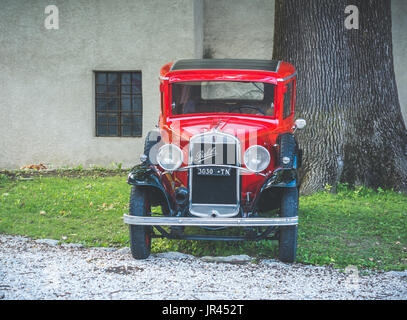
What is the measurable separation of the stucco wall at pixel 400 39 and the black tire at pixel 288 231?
7712 millimetres

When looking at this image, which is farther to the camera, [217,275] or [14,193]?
[14,193]

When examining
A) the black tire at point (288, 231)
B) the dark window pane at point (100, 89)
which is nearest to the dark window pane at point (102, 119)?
the dark window pane at point (100, 89)

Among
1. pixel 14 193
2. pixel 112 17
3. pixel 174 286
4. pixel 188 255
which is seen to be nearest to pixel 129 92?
pixel 112 17

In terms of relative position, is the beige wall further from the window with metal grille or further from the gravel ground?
the gravel ground

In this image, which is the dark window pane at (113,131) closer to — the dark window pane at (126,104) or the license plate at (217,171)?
the dark window pane at (126,104)

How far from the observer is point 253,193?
5.07 meters

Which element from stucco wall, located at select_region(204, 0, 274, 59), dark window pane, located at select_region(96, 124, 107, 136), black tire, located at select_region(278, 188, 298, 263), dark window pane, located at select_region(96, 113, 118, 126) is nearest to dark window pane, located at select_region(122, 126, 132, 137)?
dark window pane, located at select_region(96, 113, 118, 126)

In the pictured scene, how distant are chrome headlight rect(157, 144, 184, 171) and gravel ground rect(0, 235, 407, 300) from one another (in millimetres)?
963

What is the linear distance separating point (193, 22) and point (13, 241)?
7077mm

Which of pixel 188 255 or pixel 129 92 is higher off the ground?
pixel 129 92

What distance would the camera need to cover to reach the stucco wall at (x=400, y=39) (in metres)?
11.3

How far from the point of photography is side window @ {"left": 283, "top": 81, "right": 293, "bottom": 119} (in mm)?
5727

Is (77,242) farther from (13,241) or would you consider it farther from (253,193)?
(253,193)

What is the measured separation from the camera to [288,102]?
5.87 m
